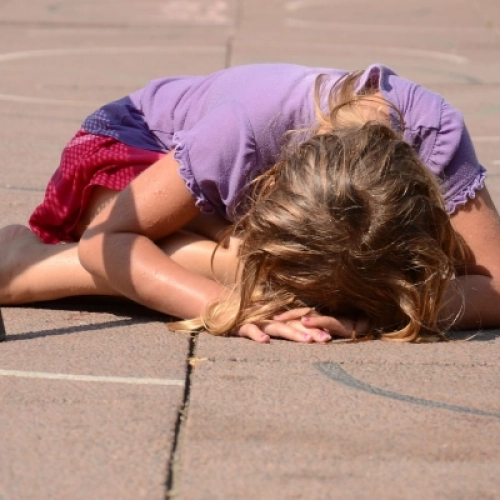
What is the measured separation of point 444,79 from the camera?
301 inches

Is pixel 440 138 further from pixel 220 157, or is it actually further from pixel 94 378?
pixel 94 378

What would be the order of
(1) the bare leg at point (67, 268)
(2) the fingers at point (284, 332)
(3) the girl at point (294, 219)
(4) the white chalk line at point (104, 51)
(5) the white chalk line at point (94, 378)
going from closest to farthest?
(5) the white chalk line at point (94, 378) < (3) the girl at point (294, 219) < (2) the fingers at point (284, 332) < (1) the bare leg at point (67, 268) < (4) the white chalk line at point (104, 51)

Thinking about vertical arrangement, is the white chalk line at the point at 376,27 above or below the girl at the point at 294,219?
below

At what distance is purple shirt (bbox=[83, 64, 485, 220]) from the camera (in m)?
2.99

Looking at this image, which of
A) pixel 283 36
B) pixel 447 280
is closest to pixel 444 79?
pixel 283 36

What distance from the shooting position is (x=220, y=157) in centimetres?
298

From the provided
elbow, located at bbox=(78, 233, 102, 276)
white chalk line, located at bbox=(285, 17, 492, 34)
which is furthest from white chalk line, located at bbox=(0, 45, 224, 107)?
elbow, located at bbox=(78, 233, 102, 276)

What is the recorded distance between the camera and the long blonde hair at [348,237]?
2.72 meters

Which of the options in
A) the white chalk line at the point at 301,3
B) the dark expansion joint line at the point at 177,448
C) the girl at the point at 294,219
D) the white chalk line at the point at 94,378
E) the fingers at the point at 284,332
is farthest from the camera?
the white chalk line at the point at 301,3

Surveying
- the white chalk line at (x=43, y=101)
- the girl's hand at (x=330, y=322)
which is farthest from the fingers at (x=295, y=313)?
the white chalk line at (x=43, y=101)

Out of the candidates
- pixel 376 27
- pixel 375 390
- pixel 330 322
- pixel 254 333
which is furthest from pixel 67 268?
pixel 376 27

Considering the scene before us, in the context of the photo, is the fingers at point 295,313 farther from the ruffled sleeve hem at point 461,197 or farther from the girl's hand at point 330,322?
the ruffled sleeve hem at point 461,197

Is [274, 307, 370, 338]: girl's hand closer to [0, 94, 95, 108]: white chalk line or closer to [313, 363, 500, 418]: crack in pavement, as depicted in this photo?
[313, 363, 500, 418]: crack in pavement

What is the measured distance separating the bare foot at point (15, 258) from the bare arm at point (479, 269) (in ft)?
4.14
